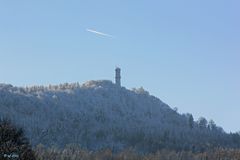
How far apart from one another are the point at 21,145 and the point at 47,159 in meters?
131

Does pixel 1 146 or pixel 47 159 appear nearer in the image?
pixel 1 146

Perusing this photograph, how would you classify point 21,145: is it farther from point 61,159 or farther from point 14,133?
point 61,159

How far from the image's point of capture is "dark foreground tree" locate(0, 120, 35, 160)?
48.2 m

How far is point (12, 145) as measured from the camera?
49062mm

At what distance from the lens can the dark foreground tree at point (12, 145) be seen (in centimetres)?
4825

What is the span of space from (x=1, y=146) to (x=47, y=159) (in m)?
132

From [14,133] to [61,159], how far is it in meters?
146

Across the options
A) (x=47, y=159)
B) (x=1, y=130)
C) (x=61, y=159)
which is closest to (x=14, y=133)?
(x=1, y=130)

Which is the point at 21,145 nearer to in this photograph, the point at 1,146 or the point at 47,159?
the point at 1,146

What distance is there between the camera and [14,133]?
165ft

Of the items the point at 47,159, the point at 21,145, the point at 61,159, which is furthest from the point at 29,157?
the point at 61,159

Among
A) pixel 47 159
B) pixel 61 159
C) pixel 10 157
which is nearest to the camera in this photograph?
pixel 10 157

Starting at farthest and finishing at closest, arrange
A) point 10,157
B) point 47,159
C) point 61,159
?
point 61,159 → point 47,159 → point 10,157

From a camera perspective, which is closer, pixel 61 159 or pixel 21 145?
pixel 21 145
